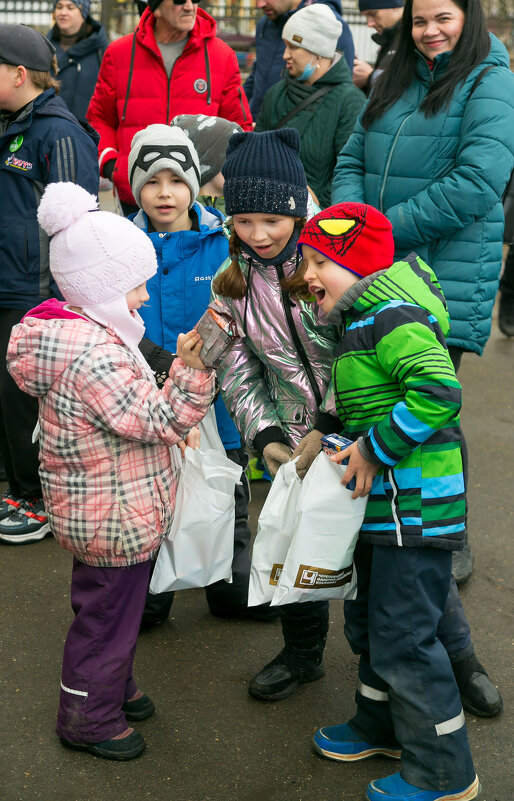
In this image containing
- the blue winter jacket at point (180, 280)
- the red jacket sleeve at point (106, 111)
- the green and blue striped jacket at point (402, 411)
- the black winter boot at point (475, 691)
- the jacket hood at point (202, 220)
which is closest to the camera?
the green and blue striped jacket at point (402, 411)

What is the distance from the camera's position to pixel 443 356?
2.27m

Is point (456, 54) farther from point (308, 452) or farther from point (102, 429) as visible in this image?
point (102, 429)

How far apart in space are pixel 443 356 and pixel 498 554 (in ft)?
6.68

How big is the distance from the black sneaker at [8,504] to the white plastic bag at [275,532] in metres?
1.86

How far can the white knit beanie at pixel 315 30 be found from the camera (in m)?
4.83

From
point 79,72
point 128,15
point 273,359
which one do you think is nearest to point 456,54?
point 273,359

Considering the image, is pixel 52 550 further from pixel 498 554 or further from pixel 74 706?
pixel 498 554

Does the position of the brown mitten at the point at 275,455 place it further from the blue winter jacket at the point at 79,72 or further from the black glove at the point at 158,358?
the blue winter jacket at the point at 79,72

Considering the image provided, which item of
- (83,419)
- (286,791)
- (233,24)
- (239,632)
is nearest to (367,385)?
(83,419)

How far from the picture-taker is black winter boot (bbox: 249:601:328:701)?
2.96m

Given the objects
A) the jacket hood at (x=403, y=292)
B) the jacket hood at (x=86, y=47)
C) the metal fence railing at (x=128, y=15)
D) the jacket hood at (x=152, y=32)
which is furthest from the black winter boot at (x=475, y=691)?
the metal fence railing at (x=128, y=15)

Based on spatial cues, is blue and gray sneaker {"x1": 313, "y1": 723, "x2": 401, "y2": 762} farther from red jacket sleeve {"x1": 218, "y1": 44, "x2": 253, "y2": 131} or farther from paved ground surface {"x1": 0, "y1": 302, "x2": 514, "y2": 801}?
red jacket sleeve {"x1": 218, "y1": 44, "x2": 253, "y2": 131}

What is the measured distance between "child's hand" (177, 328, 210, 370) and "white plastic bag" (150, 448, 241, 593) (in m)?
0.48

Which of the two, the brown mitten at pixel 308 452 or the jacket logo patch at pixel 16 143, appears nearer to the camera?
the brown mitten at pixel 308 452
